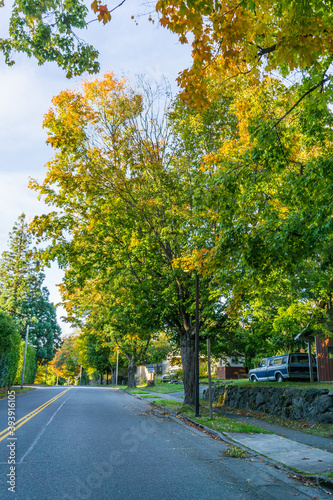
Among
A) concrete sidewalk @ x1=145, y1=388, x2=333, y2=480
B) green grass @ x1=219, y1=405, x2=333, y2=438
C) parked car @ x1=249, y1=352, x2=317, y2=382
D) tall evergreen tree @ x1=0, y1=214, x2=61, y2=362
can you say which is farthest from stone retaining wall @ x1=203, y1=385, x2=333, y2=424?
tall evergreen tree @ x1=0, y1=214, x2=61, y2=362

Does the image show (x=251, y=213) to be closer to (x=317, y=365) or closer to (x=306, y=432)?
(x=306, y=432)

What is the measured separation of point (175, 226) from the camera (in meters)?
15.7

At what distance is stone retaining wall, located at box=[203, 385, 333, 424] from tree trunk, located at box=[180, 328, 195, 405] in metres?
2.81

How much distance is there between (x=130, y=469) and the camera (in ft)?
22.2

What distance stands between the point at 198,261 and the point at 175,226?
5.04m

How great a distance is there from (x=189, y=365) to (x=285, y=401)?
4290 millimetres

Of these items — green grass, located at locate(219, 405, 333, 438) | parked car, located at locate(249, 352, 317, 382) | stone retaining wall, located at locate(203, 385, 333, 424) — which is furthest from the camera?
parked car, located at locate(249, 352, 317, 382)

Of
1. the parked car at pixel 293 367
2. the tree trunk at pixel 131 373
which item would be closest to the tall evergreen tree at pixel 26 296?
the tree trunk at pixel 131 373

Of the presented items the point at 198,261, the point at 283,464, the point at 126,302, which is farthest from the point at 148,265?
the point at 283,464

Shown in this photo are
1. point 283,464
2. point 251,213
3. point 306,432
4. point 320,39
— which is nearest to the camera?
point 320,39

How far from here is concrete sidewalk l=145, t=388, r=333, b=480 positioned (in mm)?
7230

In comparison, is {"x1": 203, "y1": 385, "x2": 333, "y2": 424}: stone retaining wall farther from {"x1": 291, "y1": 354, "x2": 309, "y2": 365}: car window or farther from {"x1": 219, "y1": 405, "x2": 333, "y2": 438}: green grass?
{"x1": 291, "y1": 354, "x2": 309, "y2": 365}: car window

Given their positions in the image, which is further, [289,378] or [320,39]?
[289,378]

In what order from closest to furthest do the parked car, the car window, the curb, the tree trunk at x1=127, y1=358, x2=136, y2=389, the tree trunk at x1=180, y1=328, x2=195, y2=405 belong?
the curb, the tree trunk at x1=180, y1=328, x2=195, y2=405, the parked car, the car window, the tree trunk at x1=127, y1=358, x2=136, y2=389
